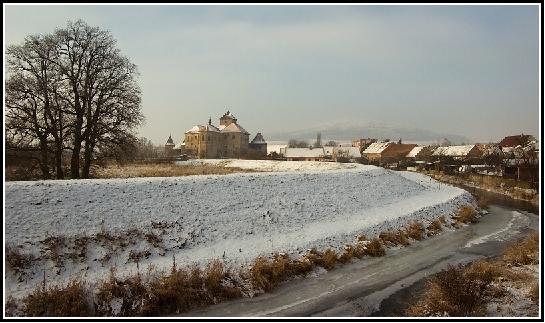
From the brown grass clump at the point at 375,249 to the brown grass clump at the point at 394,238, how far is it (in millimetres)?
947

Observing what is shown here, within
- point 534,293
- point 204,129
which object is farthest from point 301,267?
point 204,129

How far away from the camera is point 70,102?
2380 cm

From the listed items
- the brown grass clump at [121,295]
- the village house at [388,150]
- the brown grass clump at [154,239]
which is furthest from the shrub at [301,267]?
the village house at [388,150]

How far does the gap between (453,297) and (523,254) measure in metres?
6.64

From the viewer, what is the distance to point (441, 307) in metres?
12.0

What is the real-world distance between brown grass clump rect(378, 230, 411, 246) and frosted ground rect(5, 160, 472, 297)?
1.55 ft

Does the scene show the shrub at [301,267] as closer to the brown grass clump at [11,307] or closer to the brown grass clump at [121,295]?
the brown grass clump at [121,295]

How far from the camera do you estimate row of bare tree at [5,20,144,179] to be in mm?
22016

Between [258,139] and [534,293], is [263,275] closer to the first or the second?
[534,293]

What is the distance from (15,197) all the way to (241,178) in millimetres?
10991

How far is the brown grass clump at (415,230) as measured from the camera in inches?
813

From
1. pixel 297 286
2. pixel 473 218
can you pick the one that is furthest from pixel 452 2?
pixel 473 218

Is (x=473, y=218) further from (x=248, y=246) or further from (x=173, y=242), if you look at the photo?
(x=173, y=242)

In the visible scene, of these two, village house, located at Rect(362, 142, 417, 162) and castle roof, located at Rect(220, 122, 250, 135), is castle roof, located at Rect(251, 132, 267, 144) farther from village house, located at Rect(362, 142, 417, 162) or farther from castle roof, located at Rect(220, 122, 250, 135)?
village house, located at Rect(362, 142, 417, 162)
